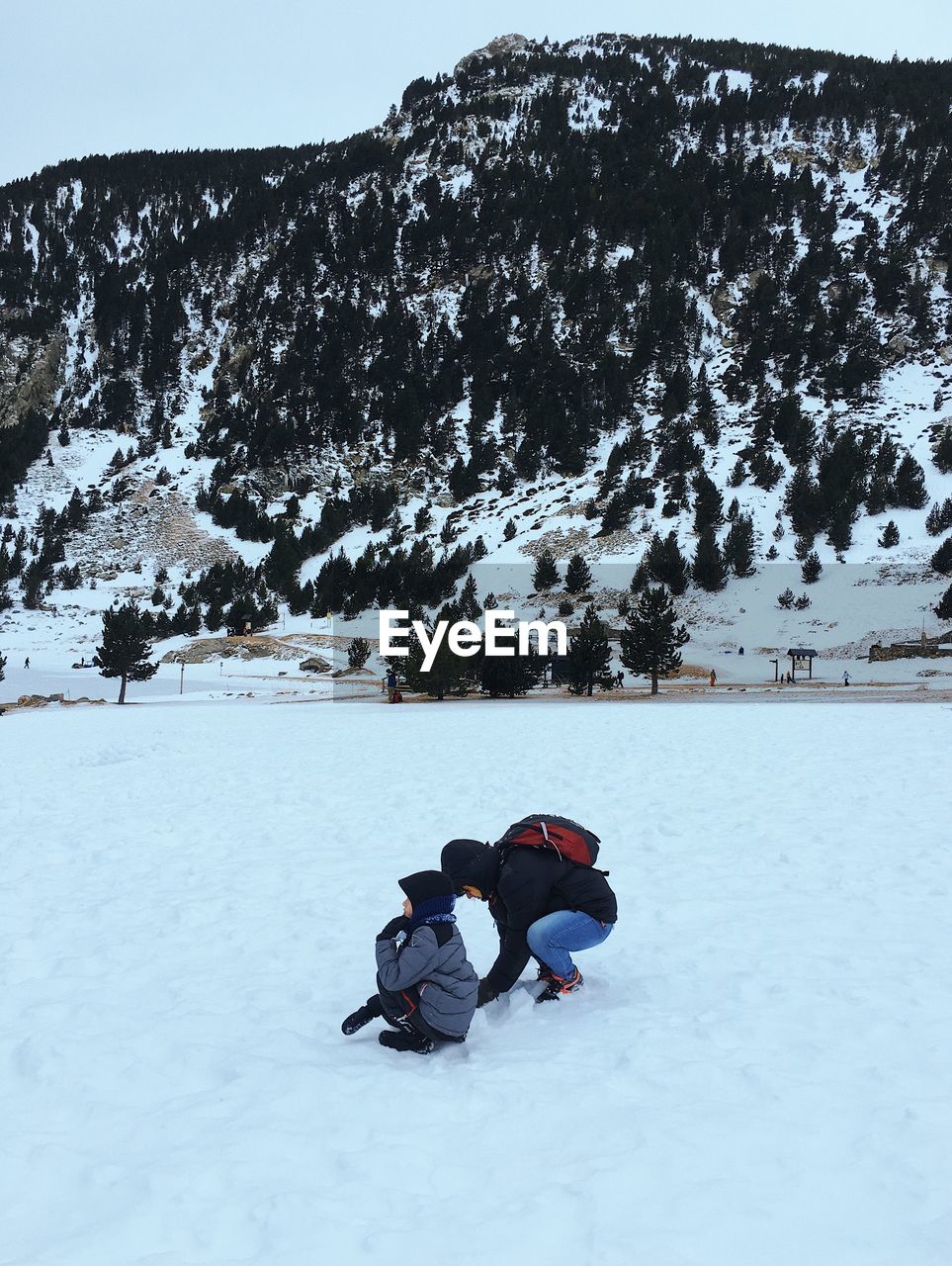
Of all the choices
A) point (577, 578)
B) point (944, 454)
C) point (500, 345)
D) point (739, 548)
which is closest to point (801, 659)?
point (739, 548)

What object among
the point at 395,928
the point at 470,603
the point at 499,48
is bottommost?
the point at 395,928

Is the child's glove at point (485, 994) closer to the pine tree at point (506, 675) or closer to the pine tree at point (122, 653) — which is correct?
the pine tree at point (506, 675)

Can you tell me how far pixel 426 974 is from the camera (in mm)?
3830

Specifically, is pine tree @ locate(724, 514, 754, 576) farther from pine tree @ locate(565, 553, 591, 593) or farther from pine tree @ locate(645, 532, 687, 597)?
pine tree @ locate(565, 553, 591, 593)

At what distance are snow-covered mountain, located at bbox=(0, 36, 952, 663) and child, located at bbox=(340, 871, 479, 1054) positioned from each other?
177ft

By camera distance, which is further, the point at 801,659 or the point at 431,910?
the point at 801,659

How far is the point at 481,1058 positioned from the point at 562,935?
0.84 metres

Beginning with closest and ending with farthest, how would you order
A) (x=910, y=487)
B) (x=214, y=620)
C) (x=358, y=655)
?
(x=358, y=655) < (x=910, y=487) < (x=214, y=620)

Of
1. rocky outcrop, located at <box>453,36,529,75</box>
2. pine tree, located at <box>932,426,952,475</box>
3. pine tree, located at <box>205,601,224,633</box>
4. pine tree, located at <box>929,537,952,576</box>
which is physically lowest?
pine tree, located at <box>205,601,224,633</box>

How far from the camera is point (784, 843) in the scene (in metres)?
7.39

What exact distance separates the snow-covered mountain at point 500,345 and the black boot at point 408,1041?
5391 centimetres

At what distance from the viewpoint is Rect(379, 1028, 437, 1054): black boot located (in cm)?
389

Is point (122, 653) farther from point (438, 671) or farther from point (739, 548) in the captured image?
point (739, 548)

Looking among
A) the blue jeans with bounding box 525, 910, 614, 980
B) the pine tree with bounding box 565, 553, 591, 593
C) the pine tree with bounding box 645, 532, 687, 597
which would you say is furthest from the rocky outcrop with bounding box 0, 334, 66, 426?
the blue jeans with bounding box 525, 910, 614, 980
